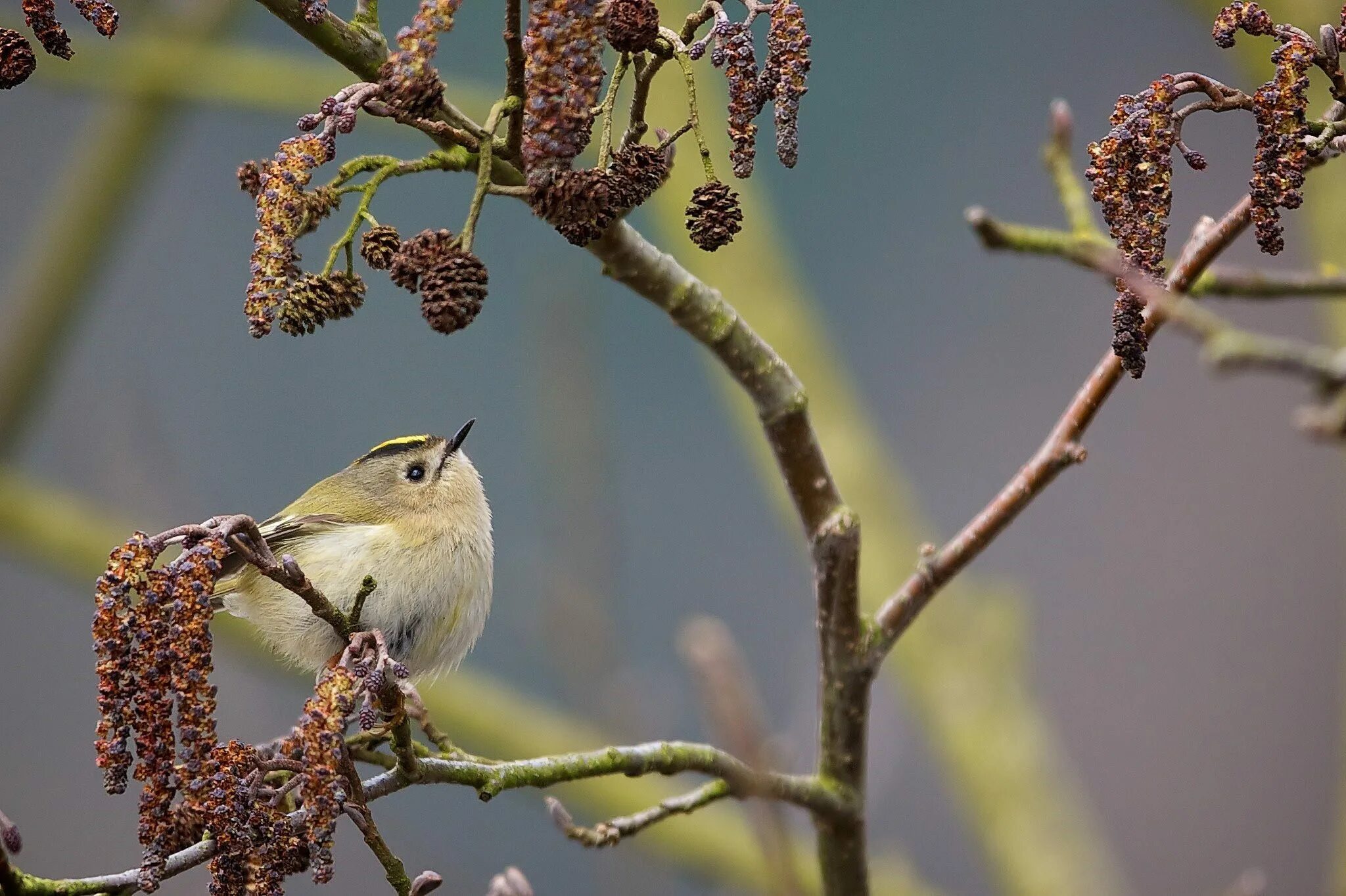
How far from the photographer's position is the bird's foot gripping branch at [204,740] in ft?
3.19

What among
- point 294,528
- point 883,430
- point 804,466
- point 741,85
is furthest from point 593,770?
point 883,430

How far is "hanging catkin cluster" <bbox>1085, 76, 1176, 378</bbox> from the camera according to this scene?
3.11 feet

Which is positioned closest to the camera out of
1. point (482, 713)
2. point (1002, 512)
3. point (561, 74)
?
point (561, 74)

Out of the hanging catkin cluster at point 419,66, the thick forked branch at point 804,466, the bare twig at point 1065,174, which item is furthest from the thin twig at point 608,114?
the bare twig at point 1065,174

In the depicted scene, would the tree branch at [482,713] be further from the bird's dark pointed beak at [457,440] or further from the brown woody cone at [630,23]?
the brown woody cone at [630,23]

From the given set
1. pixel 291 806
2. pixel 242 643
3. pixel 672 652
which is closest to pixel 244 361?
pixel 672 652

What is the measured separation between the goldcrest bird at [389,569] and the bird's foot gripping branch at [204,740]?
75 cm

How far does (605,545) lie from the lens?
9.76 ft

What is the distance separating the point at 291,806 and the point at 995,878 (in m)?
2.54

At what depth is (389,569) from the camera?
6.88ft

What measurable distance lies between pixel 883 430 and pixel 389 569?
440 centimetres

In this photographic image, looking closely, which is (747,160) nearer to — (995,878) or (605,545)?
(605,545)

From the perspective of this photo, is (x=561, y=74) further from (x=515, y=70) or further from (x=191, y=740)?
(x=191, y=740)

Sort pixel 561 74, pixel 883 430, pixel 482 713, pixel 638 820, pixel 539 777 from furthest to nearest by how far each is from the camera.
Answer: pixel 883 430, pixel 482 713, pixel 638 820, pixel 539 777, pixel 561 74
